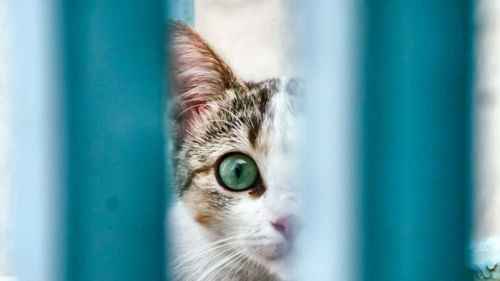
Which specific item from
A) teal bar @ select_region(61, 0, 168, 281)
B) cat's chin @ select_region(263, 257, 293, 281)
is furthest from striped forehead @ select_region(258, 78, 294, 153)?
teal bar @ select_region(61, 0, 168, 281)

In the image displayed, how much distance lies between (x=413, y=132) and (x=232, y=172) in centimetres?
44

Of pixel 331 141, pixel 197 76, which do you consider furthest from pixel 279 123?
pixel 331 141

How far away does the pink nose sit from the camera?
0.79 m

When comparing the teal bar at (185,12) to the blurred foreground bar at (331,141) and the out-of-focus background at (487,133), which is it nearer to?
the blurred foreground bar at (331,141)

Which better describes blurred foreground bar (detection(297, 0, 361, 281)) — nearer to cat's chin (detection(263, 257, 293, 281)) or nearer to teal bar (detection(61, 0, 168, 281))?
teal bar (detection(61, 0, 168, 281))

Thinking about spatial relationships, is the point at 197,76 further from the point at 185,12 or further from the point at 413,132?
the point at 413,132

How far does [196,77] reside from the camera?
0.81 metres

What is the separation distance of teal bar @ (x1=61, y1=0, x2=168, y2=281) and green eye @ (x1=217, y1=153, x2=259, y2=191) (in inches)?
13.7

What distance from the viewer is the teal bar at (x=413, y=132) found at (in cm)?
54

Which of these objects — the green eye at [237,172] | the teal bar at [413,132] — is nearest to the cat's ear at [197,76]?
the green eye at [237,172]

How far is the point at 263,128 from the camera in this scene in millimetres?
873

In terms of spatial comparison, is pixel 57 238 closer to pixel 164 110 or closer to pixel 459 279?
pixel 164 110

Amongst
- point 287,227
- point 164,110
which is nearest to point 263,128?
point 287,227

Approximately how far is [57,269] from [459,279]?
39cm
